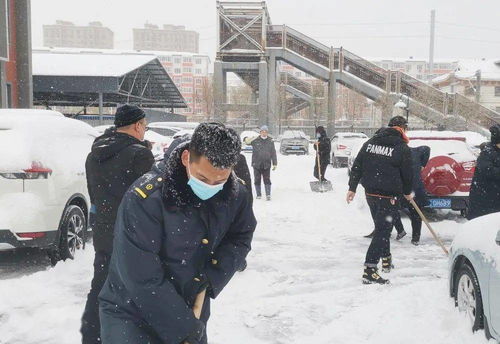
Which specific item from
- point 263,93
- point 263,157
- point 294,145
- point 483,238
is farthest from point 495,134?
point 263,93

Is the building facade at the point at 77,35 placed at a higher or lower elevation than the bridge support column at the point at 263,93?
higher

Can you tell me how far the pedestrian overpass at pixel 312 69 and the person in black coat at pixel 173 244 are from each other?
94.4ft

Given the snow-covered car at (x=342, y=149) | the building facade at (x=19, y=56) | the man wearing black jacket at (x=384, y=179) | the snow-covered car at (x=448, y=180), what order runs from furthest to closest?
the snow-covered car at (x=342, y=149), the building facade at (x=19, y=56), the snow-covered car at (x=448, y=180), the man wearing black jacket at (x=384, y=179)

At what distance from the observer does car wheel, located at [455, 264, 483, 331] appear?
12.1 feet

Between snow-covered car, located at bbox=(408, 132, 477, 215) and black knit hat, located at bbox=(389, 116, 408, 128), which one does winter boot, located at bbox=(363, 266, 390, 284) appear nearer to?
black knit hat, located at bbox=(389, 116, 408, 128)

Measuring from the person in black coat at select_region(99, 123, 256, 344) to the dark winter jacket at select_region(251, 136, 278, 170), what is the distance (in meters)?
9.44

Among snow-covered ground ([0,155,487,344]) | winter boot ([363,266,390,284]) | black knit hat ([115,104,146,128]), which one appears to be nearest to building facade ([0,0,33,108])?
snow-covered ground ([0,155,487,344])

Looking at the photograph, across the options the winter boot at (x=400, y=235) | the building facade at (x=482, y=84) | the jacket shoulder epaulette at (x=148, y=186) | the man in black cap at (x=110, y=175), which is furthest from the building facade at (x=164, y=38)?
the jacket shoulder epaulette at (x=148, y=186)

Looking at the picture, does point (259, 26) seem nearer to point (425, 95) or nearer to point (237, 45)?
point (237, 45)

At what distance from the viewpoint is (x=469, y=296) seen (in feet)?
12.8

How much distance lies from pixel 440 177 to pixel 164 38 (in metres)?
195

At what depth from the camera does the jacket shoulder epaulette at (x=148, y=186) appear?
2.00 metres

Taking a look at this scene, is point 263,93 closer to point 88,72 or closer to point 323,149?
point 88,72

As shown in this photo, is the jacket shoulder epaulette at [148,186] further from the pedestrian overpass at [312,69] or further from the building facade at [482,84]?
the building facade at [482,84]
